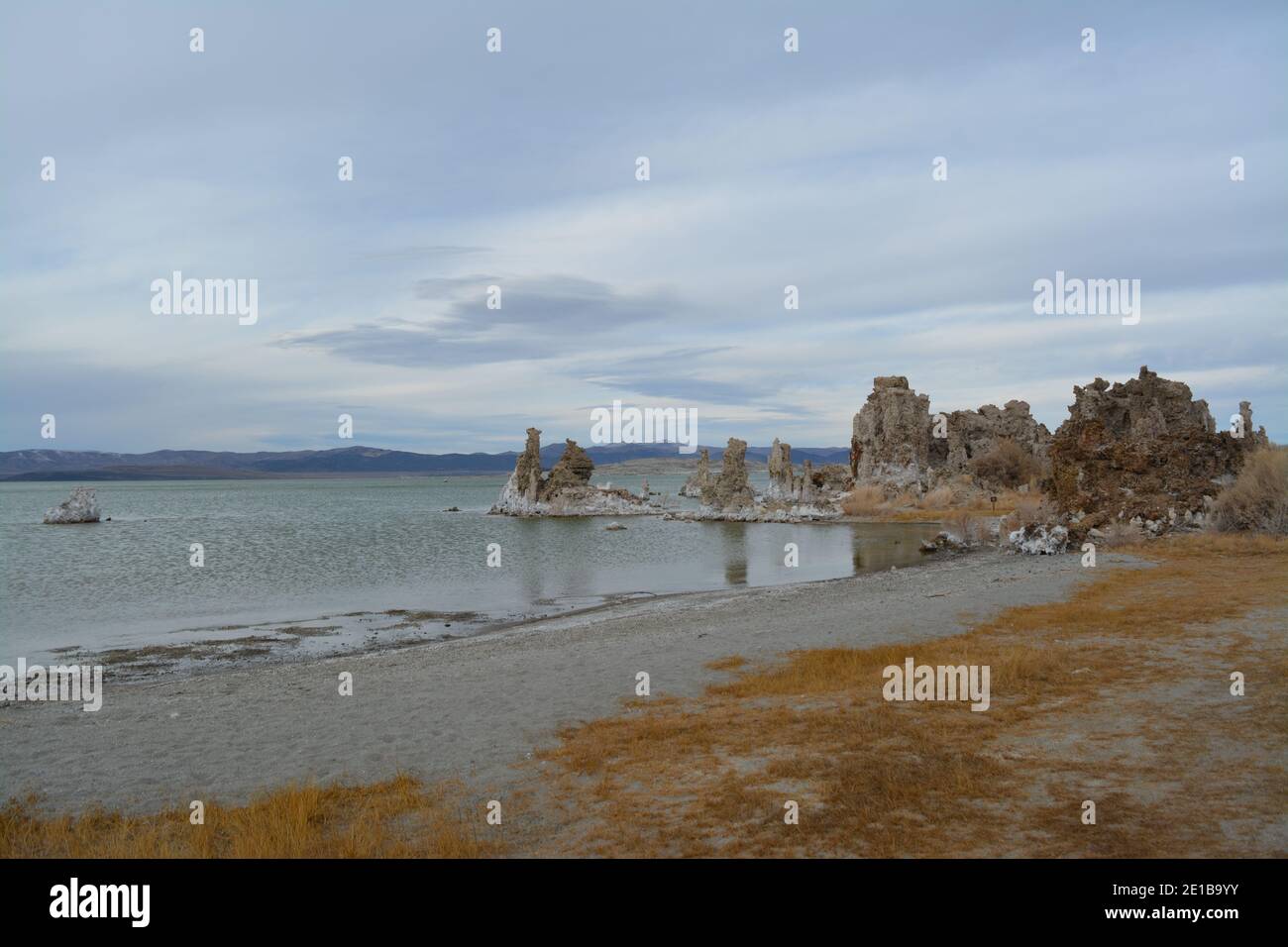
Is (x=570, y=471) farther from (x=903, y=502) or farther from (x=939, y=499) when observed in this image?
(x=939, y=499)

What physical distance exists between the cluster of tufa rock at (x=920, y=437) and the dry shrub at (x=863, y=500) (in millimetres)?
3062

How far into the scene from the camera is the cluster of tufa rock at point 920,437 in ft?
336

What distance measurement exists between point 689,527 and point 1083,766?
249 feet

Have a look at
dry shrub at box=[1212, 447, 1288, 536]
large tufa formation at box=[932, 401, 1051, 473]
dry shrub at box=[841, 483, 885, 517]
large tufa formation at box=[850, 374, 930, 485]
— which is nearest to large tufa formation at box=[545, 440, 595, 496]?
dry shrub at box=[841, 483, 885, 517]

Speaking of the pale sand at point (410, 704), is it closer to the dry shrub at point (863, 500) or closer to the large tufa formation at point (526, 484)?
the dry shrub at point (863, 500)

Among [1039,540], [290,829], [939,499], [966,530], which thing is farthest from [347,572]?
[939,499]

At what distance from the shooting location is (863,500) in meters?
98.1

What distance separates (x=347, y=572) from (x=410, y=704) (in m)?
31.5

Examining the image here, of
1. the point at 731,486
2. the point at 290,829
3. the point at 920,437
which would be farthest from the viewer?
the point at 920,437

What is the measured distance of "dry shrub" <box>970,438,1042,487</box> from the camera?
96.3 m

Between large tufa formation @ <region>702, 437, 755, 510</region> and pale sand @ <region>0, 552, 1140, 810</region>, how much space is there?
7124cm

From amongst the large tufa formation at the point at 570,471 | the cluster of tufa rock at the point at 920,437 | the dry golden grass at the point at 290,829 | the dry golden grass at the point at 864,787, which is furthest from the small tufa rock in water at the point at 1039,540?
the large tufa formation at the point at 570,471
